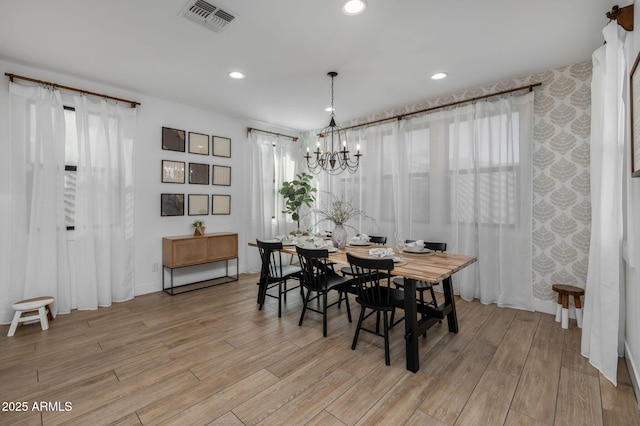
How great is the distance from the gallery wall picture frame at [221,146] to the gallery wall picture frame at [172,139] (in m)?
0.51

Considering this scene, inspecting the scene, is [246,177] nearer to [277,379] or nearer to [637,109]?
[277,379]

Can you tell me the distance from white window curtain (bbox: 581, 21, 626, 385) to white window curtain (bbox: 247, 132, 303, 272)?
452 centimetres

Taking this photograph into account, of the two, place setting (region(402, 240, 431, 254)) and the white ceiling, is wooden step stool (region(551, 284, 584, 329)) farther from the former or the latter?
the white ceiling

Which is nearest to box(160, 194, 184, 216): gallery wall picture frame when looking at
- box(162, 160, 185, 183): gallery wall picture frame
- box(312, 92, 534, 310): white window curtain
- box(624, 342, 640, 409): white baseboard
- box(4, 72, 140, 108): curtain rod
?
box(162, 160, 185, 183): gallery wall picture frame

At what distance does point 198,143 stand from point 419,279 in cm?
407

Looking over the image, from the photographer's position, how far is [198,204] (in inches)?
184

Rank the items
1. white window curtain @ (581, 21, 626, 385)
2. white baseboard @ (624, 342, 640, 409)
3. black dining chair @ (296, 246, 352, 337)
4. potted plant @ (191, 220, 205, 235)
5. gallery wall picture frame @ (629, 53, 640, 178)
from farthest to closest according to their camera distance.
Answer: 1. potted plant @ (191, 220, 205, 235)
2. black dining chair @ (296, 246, 352, 337)
3. white window curtain @ (581, 21, 626, 385)
4. white baseboard @ (624, 342, 640, 409)
5. gallery wall picture frame @ (629, 53, 640, 178)

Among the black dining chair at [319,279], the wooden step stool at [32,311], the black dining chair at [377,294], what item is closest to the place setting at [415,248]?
the black dining chair at [377,294]

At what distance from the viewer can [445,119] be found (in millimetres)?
4066

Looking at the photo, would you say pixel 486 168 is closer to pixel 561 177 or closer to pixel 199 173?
pixel 561 177

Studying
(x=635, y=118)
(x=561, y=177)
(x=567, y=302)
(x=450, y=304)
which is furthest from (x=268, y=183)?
(x=635, y=118)

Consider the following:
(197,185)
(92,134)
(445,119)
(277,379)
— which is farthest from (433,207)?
(92,134)

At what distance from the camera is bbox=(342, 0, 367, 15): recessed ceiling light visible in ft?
6.97

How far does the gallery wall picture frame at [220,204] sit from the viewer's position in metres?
4.87
